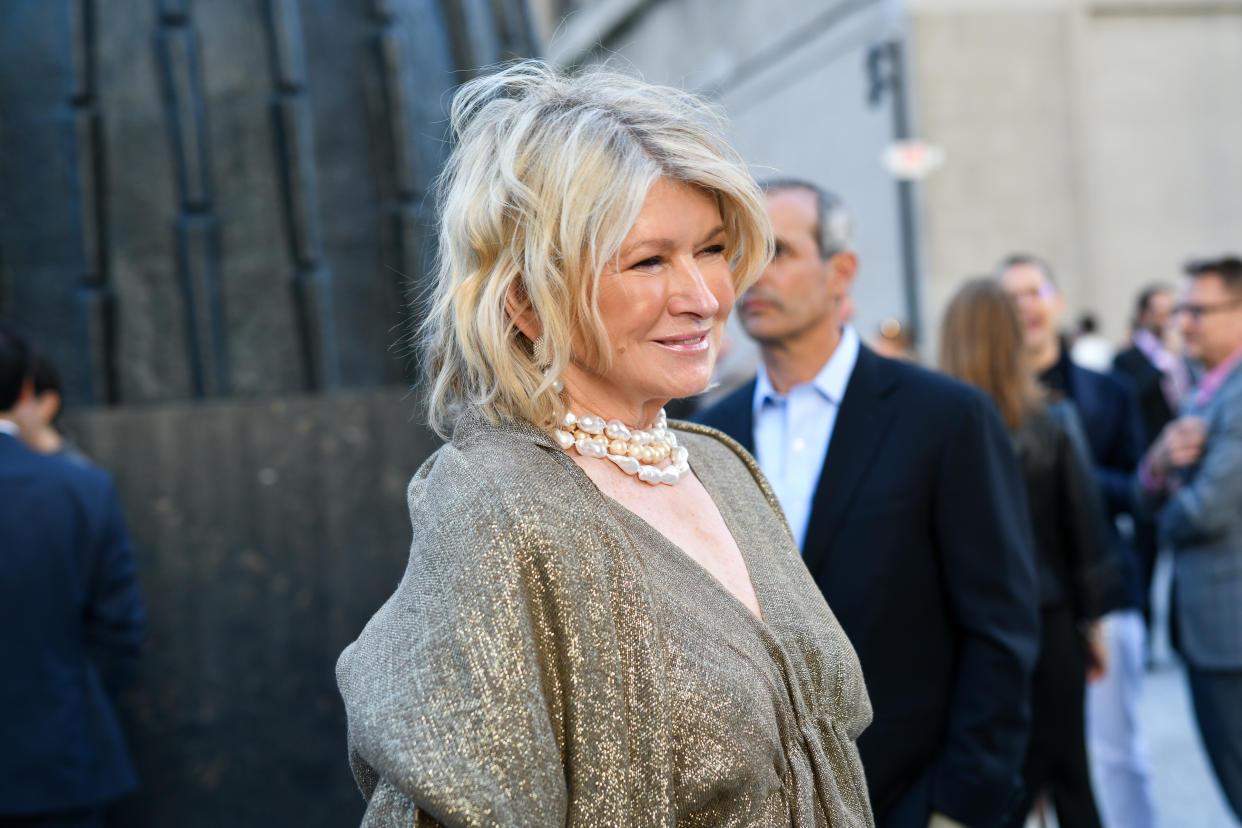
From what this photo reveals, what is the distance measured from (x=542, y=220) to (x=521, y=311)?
12cm

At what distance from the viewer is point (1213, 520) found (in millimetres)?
3990

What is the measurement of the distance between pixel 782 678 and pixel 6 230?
2554 mm

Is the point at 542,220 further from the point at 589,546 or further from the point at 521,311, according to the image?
the point at 589,546

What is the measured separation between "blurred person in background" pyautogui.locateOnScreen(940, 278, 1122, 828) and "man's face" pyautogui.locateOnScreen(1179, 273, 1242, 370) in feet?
2.45

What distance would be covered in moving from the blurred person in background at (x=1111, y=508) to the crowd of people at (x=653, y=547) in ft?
5.40

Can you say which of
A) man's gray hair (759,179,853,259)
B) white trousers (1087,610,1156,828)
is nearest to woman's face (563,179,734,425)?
man's gray hair (759,179,853,259)

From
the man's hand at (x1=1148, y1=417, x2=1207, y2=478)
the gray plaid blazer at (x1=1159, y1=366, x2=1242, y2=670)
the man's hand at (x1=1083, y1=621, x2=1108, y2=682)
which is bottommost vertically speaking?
the man's hand at (x1=1083, y1=621, x2=1108, y2=682)

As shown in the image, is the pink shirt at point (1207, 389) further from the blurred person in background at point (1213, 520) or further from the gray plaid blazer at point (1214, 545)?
the gray plaid blazer at point (1214, 545)

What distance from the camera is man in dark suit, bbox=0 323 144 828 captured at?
313 centimetres

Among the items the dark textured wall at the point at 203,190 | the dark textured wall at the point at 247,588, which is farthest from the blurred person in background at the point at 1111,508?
the dark textured wall at the point at 247,588

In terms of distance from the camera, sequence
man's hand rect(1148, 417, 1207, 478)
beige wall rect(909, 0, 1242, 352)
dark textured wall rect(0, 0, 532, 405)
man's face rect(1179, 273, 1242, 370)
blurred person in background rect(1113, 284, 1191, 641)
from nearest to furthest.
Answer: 1. dark textured wall rect(0, 0, 532, 405)
2. man's hand rect(1148, 417, 1207, 478)
3. man's face rect(1179, 273, 1242, 370)
4. blurred person in background rect(1113, 284, 1191, 641)
5. beige wall rect(909, 0, 1242, 352)

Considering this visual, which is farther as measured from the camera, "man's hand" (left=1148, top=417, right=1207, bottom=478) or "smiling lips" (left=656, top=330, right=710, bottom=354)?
"man's hand" (left=1148, top=417, right=1207, bottom=478)

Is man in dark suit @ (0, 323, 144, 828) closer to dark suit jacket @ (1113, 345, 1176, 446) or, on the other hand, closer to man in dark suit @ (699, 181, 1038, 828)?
man in dark suit @ (699, 181, 1038, 828)

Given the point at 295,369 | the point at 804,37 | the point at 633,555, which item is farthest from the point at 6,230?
the point at 804,37
